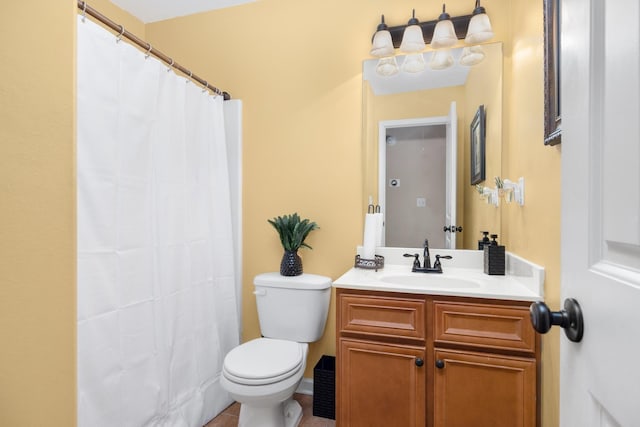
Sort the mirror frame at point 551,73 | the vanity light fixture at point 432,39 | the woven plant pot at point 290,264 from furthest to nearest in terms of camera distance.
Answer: the woven plant pot at point 290,264 → the vanity light fixture at point 432,39 → the mirror frame at point 551,73

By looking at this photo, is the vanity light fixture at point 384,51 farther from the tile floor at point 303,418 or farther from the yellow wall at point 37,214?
the tile floor at point 303,418

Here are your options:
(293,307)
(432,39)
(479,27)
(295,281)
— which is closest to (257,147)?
(295,281)

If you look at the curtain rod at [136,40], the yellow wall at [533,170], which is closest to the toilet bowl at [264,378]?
the yellow wall at [533,170]

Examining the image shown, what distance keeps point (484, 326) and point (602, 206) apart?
3.23 feet

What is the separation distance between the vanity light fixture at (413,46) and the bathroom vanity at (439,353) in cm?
119

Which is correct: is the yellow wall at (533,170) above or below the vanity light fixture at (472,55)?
below

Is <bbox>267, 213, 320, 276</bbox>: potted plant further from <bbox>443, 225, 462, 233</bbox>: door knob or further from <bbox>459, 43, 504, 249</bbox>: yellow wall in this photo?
<bbox>459, 43, 504, 249</bbox>: yellow wall

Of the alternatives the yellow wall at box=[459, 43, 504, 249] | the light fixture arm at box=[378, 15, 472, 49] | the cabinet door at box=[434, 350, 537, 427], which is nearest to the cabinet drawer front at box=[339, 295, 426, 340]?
the cabinet door at box=[434, 350, 537, 427]

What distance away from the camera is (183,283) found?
1746 millimetres

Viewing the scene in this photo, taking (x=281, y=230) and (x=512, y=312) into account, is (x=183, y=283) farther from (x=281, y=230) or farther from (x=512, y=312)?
(x=512, y=312)

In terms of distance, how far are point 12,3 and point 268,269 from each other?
169 centimetres

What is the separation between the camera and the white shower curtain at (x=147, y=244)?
51.1 inches

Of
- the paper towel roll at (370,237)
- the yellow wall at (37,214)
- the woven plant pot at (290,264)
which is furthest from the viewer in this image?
the woven plant pot at (290,264)

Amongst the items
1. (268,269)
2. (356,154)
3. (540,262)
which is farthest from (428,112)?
(268,269)
